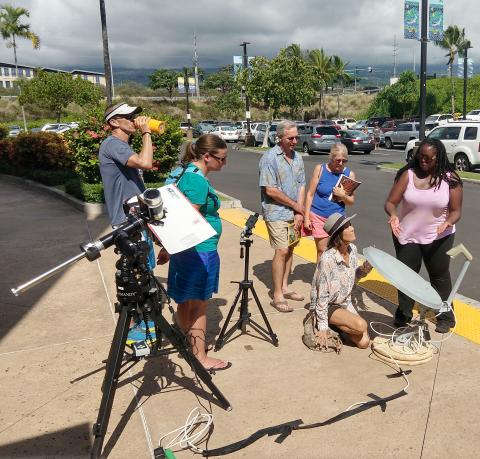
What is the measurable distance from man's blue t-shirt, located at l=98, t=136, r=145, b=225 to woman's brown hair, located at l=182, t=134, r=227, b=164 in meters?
0.56

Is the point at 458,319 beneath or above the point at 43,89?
beneath

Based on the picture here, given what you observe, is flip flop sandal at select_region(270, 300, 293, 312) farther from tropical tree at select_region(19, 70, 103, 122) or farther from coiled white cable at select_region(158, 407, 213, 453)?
tropical tree at select_region(19, 70, 103, 122)

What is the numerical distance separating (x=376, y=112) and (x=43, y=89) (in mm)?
31403

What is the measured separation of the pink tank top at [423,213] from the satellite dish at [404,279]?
436 millimetres

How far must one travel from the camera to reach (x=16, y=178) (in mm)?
14555

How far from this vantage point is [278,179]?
478 cm

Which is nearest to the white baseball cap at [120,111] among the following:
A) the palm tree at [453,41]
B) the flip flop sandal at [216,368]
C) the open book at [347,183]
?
the flip flop sandal at [216,368]

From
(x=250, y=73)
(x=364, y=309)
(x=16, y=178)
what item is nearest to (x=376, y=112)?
(x=250, y=73)

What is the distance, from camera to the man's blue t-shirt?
12.4 ft

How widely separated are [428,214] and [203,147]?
2.04m

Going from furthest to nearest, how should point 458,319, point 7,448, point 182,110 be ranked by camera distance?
point 182,110, point 458,319, point 7,448

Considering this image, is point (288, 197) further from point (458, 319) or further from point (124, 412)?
point (124, 412)

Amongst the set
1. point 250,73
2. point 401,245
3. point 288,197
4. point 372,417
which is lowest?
point 372,417

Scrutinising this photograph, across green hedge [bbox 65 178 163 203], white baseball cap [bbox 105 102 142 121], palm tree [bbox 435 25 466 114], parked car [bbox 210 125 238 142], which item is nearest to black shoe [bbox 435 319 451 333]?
white baseball cap [bbox 105 102 142 121]
